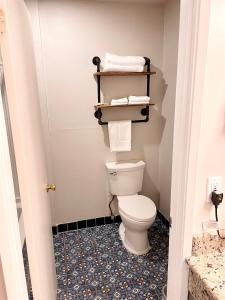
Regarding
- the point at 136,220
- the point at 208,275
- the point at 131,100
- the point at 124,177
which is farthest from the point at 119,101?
the point at 208,275

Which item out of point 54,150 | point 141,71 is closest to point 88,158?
point 54,150

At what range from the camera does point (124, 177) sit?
2418mm

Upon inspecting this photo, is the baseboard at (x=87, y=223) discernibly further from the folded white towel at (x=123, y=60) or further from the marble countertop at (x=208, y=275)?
the folded white towel at (x=123, y=60)

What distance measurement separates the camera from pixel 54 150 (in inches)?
92.0

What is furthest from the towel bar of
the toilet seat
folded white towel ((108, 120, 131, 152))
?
the toilet seat

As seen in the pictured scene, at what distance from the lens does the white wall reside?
213 centimetres

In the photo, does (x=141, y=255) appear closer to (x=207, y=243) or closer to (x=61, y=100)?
(x=207, y=243)

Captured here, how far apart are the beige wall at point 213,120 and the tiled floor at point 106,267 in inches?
43.2

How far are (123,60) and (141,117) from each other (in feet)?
2.06

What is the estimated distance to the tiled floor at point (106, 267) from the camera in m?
→ 1.81

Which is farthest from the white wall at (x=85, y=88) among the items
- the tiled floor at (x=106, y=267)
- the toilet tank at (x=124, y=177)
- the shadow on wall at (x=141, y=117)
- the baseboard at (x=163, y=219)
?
the baseboard at (x=163, y=219)

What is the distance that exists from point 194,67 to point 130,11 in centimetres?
170

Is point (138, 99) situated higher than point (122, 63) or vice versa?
point (122, 63)

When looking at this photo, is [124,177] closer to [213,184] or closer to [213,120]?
[213,184]
